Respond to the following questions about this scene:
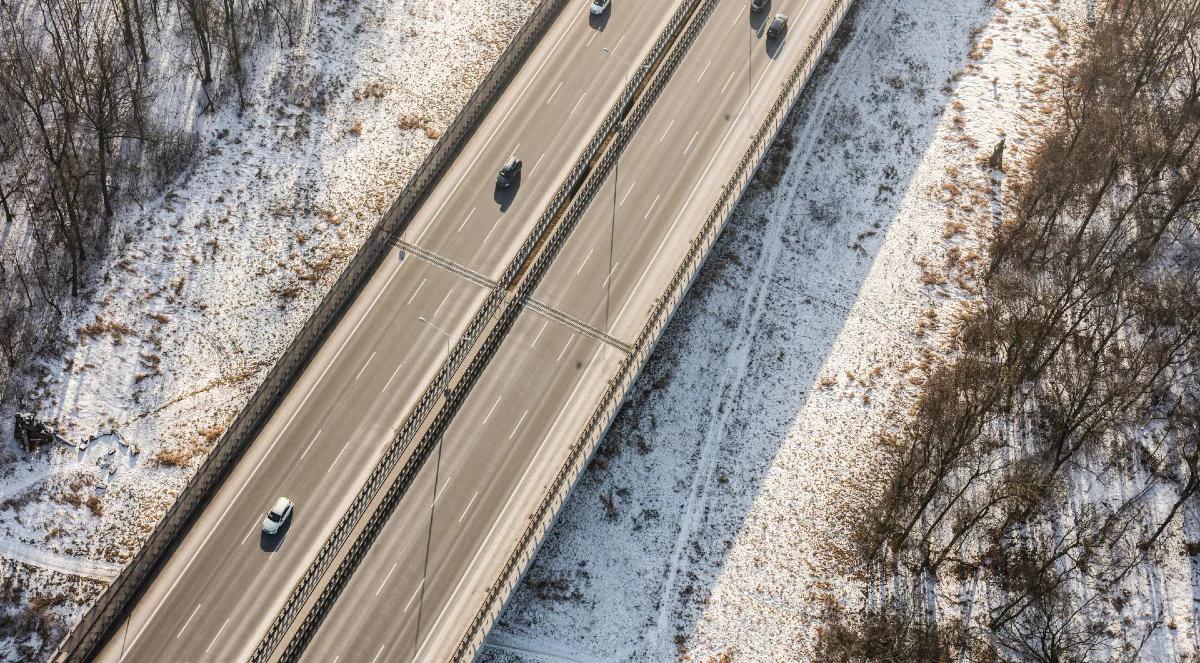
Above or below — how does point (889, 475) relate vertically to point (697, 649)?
above

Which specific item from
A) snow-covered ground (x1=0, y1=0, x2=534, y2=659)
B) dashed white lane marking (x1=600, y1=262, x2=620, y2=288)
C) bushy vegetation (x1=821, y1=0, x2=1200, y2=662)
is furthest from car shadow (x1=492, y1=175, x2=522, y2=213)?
bushy vegetation (x1=821, y1=0, x2=1200, y2=662)

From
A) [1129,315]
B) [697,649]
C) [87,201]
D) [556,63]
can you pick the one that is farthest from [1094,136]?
[87,201]

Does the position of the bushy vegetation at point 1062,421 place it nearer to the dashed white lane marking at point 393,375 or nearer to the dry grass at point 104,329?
the dashed white lane marking at point 393,375

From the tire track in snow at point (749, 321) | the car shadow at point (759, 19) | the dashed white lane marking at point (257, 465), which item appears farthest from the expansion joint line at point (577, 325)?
the car shadow at point (759, 19)

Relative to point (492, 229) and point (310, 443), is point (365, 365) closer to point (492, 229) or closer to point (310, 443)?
point (310, 443)

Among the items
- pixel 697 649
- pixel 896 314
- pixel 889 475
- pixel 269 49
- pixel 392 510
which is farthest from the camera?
pixel 269 49

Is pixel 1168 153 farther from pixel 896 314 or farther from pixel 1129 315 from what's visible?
pixel 896 314
